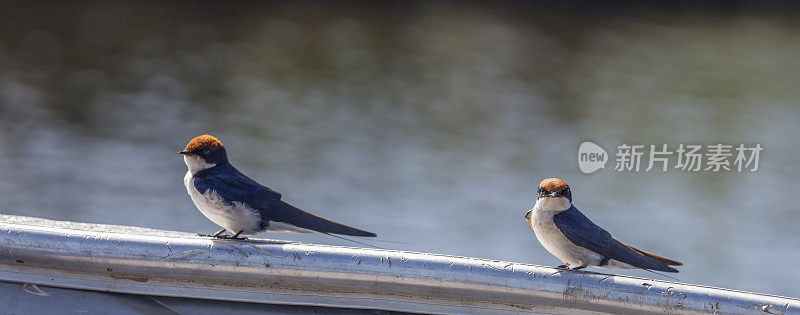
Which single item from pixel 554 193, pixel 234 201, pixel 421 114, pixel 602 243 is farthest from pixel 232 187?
pixel 421 114

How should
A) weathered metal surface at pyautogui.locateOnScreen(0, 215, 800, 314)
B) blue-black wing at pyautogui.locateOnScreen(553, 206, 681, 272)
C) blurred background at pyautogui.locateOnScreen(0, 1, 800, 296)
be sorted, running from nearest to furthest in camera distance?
weathered metal surface at pyautogui.locateOnScreen(0, 215, 800, 314)
blue-black wing at pyautogui.locateOnScreen(553, 206, 681, 272)
blurred background at pyautogui.locateOnScreen(0, 1, 800, 296)

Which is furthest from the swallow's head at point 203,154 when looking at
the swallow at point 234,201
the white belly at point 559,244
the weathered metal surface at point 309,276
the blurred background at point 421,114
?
the blurred background at point 421,114

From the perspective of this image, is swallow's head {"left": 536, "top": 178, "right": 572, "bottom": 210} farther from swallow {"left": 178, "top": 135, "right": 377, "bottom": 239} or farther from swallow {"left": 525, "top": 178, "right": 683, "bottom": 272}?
Answer: swallow {"left": 178, "top": 135, "right": 377, "bottom": 239}

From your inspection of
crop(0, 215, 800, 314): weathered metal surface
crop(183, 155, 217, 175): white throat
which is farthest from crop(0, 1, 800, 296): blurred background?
crop(0, 215, 800, 314): weathered metal surface

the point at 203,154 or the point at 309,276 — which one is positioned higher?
the point at 203,154

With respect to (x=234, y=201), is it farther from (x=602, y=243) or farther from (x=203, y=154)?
(x=602, y=243)

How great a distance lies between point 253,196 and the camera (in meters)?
2.13

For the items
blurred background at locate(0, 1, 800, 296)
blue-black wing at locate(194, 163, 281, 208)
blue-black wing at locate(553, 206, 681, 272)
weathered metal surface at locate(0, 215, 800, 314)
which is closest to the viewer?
weathered metal surface at locate(0, 215, 800, 314)

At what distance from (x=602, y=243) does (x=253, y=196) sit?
81 centimetres

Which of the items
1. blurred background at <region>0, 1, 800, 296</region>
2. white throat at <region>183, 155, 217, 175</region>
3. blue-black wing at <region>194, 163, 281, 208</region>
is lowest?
blue-black wing at <region>194, 163, 281, 208</region>

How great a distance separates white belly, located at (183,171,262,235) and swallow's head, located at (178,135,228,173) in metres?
0.07

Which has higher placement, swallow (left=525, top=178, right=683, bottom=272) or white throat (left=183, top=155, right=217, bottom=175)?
white throat (left=183, top=155, right=217, bottom=175)

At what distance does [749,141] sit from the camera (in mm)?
8227

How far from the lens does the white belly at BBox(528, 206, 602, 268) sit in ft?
6.82
